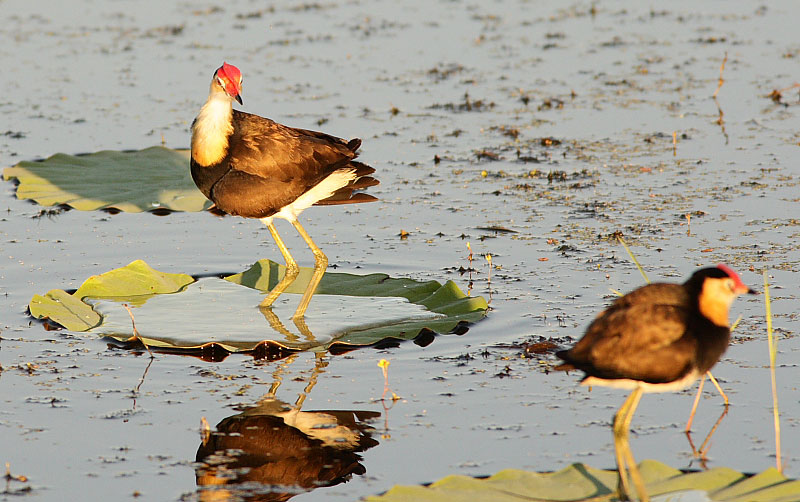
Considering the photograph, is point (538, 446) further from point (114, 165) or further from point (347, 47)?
point (347, 47)

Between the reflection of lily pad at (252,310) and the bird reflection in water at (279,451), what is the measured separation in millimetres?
821

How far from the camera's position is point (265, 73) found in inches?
526

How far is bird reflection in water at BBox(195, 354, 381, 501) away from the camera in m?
4.91

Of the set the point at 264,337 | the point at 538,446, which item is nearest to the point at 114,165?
the point at 264,337

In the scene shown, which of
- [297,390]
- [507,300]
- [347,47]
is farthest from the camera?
[347,47]

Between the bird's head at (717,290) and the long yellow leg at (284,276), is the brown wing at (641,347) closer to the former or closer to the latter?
the bird's head at (717,290)

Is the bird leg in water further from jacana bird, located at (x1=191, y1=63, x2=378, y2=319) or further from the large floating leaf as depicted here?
the large floating leaf

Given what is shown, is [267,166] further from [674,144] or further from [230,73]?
[674,144]

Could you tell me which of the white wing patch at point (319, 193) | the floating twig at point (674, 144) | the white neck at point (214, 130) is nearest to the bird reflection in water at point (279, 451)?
the white wing patch at point (319, 193)

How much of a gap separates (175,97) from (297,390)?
7.12 metres

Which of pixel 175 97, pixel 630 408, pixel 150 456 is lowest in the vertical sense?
pixel 150 456

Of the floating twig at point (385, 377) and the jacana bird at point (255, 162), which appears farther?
the jacana bird at point (255, 162)

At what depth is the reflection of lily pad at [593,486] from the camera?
4.65 metres

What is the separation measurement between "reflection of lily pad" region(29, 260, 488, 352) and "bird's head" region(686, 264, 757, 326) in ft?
7.14
